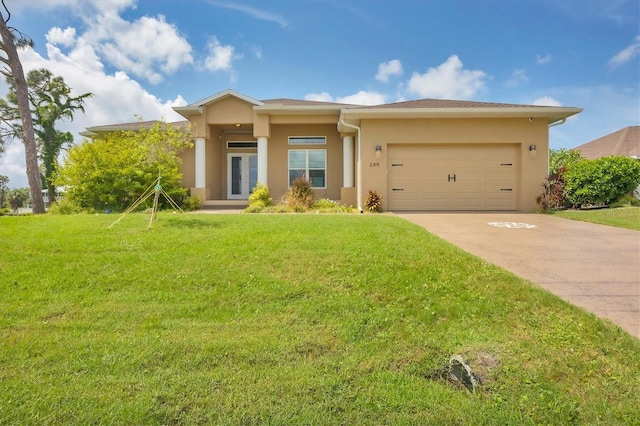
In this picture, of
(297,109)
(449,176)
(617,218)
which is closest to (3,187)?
(297,109)

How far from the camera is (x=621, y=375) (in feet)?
8.32

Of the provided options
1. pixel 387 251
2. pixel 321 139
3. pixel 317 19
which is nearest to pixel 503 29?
pixel 317 19

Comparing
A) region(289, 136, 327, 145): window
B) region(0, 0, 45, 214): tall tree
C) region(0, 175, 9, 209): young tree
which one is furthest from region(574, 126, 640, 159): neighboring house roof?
region(0, 175, 9, 209): young tree

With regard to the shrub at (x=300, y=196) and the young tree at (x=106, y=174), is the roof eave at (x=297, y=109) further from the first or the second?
the young tree at (x=106, y=174)

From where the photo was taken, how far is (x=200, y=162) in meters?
14.9

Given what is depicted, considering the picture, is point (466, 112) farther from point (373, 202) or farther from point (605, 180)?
point (605, 180)

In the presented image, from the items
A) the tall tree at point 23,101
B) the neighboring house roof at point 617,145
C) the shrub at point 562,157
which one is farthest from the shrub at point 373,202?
the neighboring house roof at point 617,145

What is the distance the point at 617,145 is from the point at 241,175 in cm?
2489

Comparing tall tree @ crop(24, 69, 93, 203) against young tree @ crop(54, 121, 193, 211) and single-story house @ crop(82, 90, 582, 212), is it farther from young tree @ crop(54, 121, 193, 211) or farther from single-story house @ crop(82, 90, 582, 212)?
single-story house @ crop(82, 90, 582, 212)

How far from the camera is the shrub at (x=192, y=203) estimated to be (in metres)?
14.0

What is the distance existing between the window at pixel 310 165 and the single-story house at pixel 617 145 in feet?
60.1

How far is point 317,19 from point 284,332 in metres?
11.3

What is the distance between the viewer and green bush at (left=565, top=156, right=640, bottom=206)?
13.0 metres

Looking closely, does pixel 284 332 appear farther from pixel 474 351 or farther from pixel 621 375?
pixel 621 375
